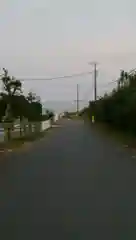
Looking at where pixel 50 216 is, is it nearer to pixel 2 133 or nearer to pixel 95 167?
pixel 95 167

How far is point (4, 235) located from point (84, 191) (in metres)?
3.68

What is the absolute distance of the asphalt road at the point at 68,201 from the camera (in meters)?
6.30

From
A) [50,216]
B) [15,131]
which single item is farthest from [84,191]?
[15,131]

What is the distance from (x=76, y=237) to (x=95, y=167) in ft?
26.9

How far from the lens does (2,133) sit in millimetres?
26062

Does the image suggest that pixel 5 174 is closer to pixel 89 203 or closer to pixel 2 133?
pixel 89 203

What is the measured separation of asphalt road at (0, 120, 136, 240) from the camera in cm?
630

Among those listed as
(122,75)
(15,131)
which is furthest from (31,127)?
(122,75)

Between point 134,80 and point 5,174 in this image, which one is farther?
point 134,80

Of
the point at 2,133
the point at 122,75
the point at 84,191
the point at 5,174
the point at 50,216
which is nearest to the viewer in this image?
the point at 50,216

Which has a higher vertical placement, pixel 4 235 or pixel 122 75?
pixel 122 75

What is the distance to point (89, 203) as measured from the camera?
8.22 m

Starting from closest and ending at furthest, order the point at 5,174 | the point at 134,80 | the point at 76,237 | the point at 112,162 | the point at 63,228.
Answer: the point at 76,237 → the point at 63,228 → the point at 5,174 → the point at 112,162 → the point at 134,80

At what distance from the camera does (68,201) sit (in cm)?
838
